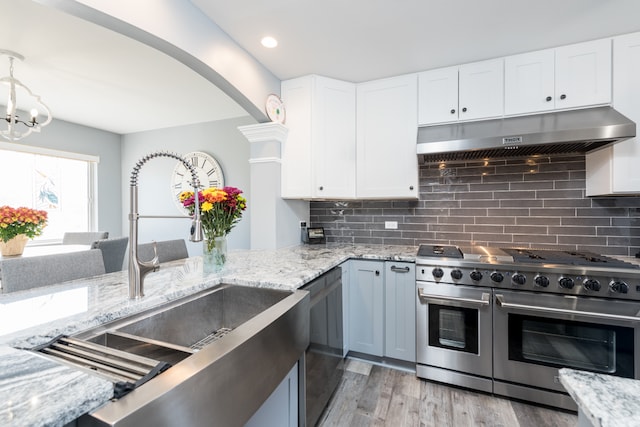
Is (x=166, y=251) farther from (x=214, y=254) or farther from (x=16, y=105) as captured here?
(x=16, y=105)

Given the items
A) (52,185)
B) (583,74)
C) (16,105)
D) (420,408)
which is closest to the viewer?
(420,408)

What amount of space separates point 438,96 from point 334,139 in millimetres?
961

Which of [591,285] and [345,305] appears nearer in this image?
[591,285]

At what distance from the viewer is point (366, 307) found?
2.29m

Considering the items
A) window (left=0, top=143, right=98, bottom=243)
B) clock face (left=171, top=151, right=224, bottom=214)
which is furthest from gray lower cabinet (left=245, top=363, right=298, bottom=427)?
window (left=0, top=143, right=98, bottom=243)

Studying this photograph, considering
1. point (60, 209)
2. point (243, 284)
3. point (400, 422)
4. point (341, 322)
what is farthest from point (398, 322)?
point (60, 209)

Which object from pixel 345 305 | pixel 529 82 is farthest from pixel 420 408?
pixel 529 82

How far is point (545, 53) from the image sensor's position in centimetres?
212

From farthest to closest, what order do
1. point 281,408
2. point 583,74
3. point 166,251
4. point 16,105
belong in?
point 16,105 → point 166,251 → point 583,74 → point 281,408

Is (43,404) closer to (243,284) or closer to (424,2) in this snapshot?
(243,284)

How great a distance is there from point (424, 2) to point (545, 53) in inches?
46.6

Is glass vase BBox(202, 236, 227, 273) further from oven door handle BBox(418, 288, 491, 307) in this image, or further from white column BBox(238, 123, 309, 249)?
oven door handle BBox(418, 288, 491, 307)

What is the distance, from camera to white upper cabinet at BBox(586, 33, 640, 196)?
1.93 meters

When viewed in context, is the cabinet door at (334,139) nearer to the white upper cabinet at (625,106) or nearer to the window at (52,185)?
the white upper cabinet at (625,106)
